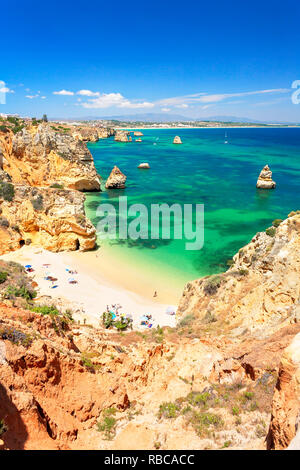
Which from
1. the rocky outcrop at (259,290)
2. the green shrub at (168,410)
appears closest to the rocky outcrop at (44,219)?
the rocky outcrop at (259,290)

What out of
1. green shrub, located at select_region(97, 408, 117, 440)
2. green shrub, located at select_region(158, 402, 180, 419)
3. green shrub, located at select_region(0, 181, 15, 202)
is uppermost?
green shrub, located at select_region(0, 181, 15, 202)

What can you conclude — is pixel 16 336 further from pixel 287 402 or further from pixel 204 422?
pixel 287 402

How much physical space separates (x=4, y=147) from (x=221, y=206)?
105 feet

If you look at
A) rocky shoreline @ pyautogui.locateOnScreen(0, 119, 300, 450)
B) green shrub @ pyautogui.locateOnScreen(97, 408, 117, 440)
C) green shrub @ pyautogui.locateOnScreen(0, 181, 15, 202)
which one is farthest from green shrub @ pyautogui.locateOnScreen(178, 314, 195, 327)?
green shrub @ pyautogui.locateOnScreen(0, 181, 15, 202)

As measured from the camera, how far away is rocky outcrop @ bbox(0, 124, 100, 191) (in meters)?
40.0

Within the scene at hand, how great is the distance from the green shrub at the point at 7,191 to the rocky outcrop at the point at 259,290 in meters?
18.7

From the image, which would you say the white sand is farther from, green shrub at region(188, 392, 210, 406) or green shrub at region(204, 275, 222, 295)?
green shrub at region(188, 392, 210, 406)

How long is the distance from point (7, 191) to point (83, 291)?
13.2 metres

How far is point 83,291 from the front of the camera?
19.8 m

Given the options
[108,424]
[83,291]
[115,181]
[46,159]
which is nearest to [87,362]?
[108,424]

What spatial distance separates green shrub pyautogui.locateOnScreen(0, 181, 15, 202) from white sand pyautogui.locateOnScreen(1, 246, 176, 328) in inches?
192

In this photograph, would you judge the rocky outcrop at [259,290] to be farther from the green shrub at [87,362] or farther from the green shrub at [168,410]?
the green shrub at [87,362]

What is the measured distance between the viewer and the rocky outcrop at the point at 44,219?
25.5 metres

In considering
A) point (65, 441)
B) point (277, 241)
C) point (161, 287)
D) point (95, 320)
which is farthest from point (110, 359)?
point (161, 287)
